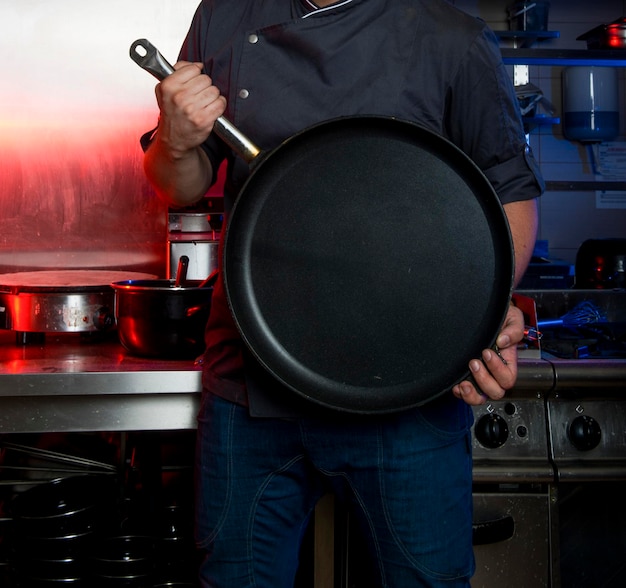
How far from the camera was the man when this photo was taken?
900 mm

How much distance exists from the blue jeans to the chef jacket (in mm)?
57

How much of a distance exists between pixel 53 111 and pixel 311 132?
3.94 ft

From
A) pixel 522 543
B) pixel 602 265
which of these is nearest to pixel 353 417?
pixel 522 543

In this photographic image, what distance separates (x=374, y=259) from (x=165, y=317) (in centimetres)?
52

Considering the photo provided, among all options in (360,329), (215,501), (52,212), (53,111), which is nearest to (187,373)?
(215,501)

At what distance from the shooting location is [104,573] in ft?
4.38

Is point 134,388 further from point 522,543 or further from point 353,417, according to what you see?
point 522,543

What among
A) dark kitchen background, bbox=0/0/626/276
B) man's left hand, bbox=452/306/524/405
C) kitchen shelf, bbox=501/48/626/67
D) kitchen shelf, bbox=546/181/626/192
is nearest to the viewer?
man's left hand, bbox=452/306/524/405

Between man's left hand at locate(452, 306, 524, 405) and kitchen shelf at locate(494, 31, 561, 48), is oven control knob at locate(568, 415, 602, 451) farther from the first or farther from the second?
kitchen shelf at locate(494, 31, 561, 48)

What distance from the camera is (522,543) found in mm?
1365

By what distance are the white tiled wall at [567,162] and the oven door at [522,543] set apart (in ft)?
7.34

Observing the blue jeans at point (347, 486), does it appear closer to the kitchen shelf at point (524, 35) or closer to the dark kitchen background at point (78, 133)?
the dark kitchen background at point (78, 133)

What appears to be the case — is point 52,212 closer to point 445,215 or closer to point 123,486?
point 123,486

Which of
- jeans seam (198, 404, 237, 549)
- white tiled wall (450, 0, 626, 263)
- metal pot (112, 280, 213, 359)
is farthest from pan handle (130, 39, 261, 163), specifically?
white tiled wall (450, 0, 626, 263)
